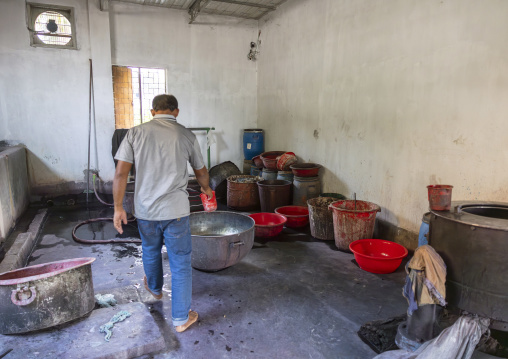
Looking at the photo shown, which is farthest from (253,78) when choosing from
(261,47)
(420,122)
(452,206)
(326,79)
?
(452,206)

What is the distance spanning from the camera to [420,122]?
365 cm

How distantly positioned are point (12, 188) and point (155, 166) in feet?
10.3

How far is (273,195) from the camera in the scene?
5.25 metres

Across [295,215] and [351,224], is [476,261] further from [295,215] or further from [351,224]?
[295,215]

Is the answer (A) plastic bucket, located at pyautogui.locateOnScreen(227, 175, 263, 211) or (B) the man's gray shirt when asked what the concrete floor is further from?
(A) plastic bucket, located at pyautogui.locateOnScreen(227, 175, 263, 211)

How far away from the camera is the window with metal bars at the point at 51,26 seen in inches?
221

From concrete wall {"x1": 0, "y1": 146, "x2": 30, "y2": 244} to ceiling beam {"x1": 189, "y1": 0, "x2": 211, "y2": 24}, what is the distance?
3.76 m

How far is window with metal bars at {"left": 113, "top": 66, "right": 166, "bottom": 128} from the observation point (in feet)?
21.1

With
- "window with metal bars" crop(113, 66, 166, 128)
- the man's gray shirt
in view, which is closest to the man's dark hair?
the man's gray shirt

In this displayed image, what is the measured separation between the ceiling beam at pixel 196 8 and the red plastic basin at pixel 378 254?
4.87 meters

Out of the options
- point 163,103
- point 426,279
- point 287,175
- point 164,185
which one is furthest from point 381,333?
point 287,175

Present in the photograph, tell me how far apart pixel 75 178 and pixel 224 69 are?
3.57 m

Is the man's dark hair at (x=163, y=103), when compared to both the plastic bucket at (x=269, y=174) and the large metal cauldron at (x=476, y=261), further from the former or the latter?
the plastic bucket at (x=269, y=174)

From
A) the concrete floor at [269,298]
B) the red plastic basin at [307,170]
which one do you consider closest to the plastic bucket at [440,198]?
the concrete floor at [269,298]
